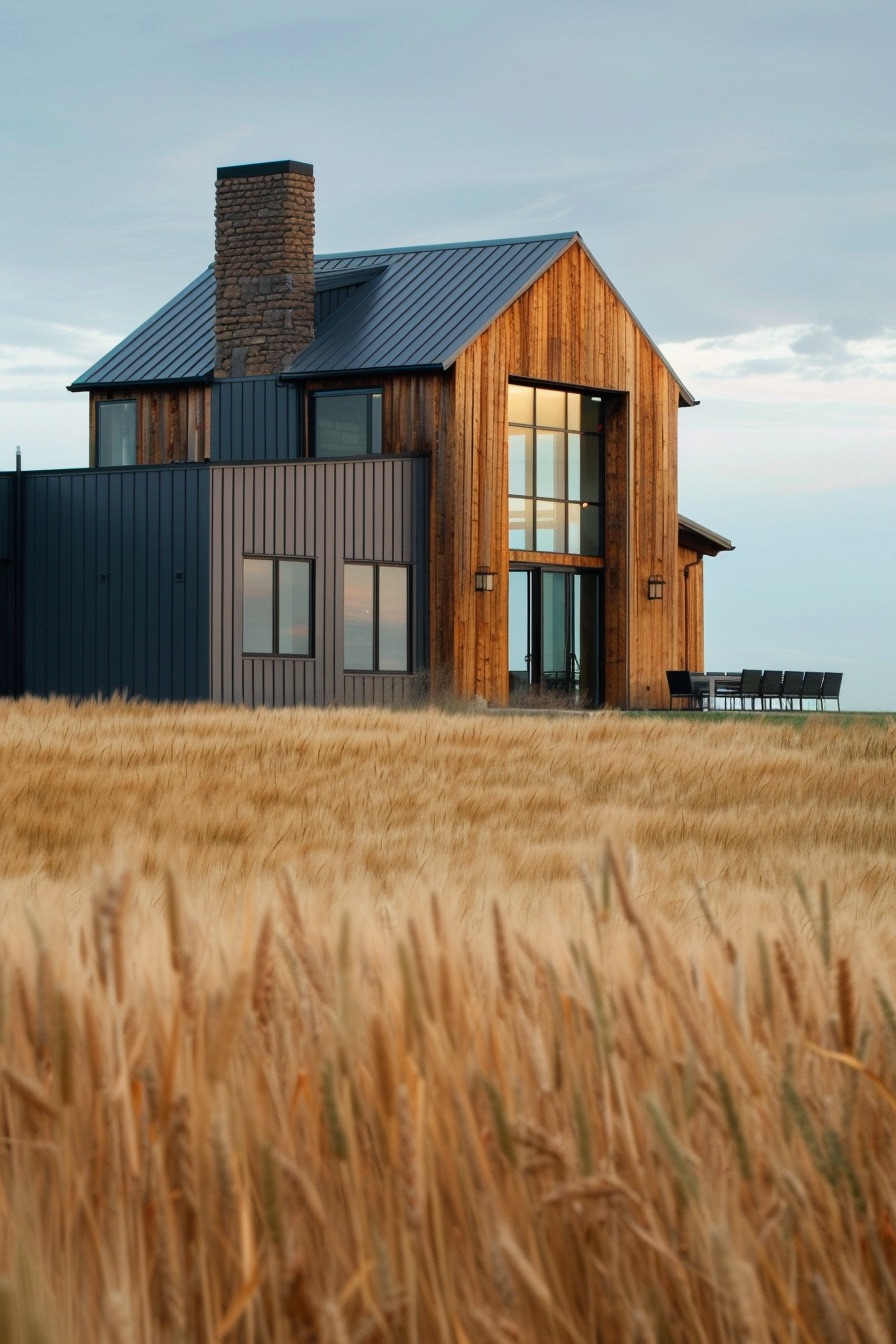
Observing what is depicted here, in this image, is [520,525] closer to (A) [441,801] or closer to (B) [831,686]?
(B) [831,686]

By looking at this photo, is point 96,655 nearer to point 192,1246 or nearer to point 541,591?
point 541,591

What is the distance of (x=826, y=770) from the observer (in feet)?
39.2

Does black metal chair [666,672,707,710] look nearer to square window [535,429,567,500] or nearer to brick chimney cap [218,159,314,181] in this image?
square window [535,429,567,500]

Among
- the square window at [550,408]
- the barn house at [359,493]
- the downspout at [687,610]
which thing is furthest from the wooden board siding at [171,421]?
the downspout at [687,610]

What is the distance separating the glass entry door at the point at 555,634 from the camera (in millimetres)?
24578

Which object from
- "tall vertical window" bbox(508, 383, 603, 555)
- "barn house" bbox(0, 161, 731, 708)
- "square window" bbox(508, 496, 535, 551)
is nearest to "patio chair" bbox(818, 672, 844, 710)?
"barn house" bbox(0, 161, 731, 708)

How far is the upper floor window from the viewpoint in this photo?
79.5 feet

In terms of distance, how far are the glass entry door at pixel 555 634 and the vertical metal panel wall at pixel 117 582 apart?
5.27 m

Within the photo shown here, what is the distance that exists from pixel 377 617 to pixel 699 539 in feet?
31.2

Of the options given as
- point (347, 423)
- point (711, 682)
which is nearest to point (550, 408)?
point (347, 423)

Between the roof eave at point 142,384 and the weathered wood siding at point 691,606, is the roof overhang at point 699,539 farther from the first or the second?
the roof eave at point 142,384

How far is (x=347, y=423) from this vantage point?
968 inches

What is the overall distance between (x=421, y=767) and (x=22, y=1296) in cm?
1010

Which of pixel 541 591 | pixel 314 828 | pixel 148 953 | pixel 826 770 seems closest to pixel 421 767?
pixel 314 828
